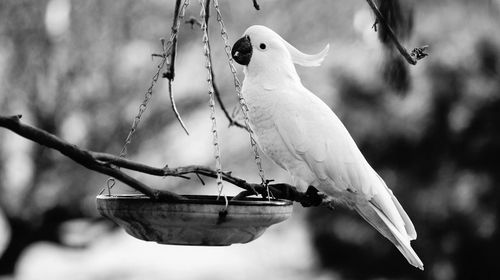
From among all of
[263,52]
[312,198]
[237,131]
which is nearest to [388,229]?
[312,198]

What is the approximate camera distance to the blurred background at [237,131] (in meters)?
3.24

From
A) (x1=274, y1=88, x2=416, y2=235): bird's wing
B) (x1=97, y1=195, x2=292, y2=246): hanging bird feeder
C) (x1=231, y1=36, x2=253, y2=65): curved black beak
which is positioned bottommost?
(x1=97, y1=195, x2=292, y2=246): hanging bird feeder

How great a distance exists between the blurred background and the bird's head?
3.87 feet

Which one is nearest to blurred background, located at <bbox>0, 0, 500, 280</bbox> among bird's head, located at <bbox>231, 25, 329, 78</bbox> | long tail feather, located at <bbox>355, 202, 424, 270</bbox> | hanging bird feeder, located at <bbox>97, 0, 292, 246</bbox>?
bird's head, located at <bbox>231, 25, 329, 78</bbox>

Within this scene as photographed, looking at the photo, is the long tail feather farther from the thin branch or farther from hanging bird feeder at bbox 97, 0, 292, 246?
the thin branch

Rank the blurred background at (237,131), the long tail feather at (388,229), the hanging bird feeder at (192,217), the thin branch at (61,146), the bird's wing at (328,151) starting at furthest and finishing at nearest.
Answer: the blurred background at (237,131), the bird's wing at (328,151), the long tail feather at (388,229), the hanging bird feeder at (192,217), the thin branch at (61,146)

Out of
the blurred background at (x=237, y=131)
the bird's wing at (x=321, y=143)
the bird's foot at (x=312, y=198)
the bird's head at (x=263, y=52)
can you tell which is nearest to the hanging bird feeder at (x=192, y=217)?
the bird's foot at (x=312, y=198)

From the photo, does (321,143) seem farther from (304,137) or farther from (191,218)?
(191,218)

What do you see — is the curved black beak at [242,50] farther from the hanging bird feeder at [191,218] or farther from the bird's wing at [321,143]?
the hanging bird feeder at [191,218]

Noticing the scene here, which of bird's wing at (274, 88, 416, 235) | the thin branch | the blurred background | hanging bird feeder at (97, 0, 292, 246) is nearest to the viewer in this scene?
the thin branch

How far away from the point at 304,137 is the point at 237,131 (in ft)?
8.68

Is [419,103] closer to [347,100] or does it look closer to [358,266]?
[347,100]

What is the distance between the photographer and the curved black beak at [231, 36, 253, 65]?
1.57 metres

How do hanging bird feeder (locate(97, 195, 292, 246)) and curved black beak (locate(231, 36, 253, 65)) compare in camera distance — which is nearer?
hanging bird feeder (locate(97, 195, 292, 246))
